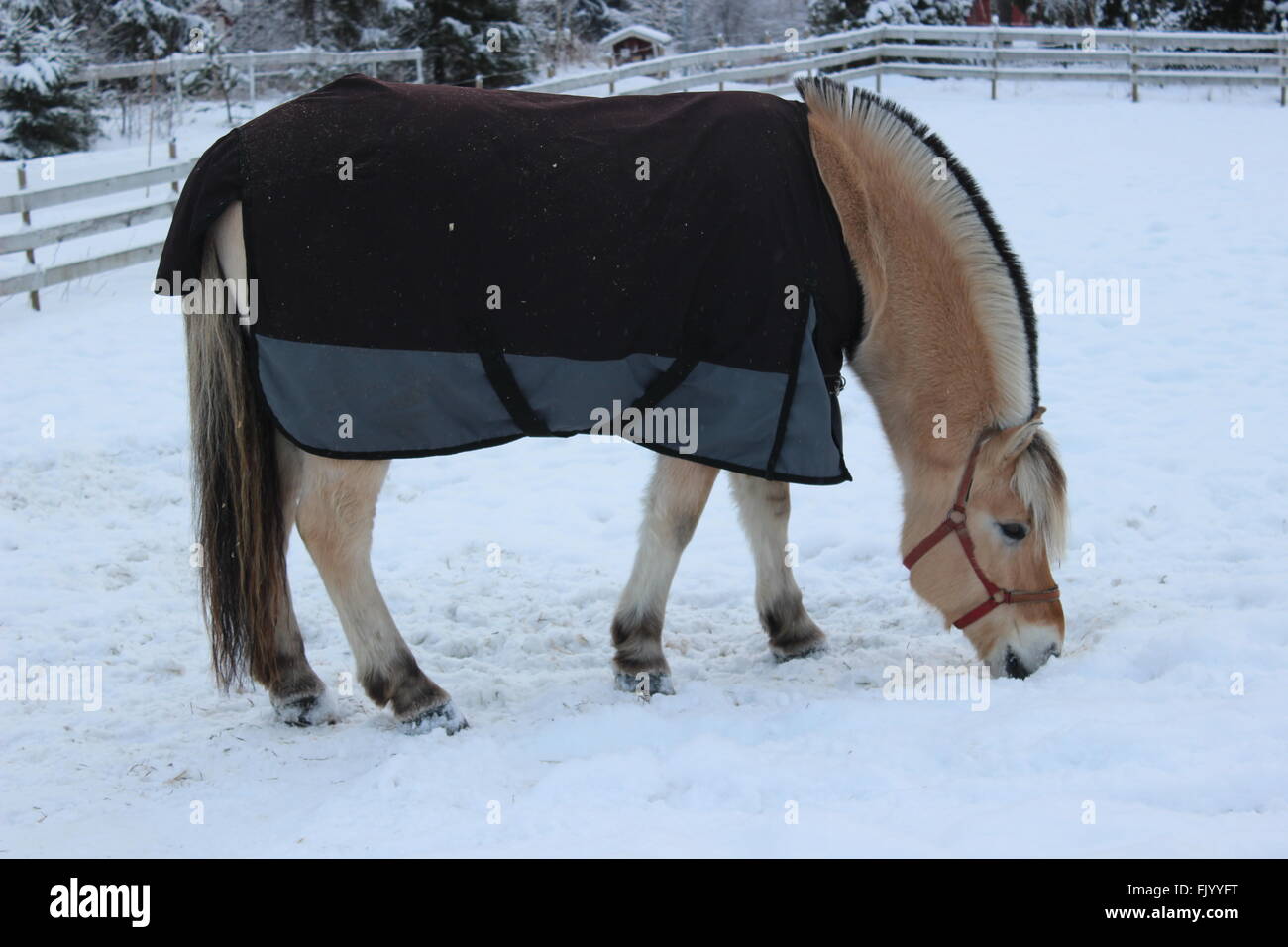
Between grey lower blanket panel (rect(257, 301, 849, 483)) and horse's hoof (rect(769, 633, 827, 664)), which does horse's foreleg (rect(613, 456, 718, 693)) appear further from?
horse's hoof (rect(769, 633, 827, 664))

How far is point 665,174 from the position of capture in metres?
3.63

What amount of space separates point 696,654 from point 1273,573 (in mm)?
2415

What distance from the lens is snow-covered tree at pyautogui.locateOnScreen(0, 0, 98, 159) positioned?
1447cm

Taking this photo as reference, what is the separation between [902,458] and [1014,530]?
460 mm

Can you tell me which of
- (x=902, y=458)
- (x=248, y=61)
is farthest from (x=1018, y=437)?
(x=248, y=61)

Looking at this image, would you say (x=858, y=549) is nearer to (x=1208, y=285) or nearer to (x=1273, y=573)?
(x=1273, y=573)

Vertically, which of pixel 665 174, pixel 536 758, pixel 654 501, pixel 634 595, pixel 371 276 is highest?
pixel 665 174

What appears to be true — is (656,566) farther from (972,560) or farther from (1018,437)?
(1018,437)

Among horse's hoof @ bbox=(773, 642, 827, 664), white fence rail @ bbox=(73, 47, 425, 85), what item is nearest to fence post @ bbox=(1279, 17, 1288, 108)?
white fence rail @ bbox=(73, 47, 425, 85)

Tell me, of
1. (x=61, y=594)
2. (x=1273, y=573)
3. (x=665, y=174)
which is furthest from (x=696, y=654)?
(x=61, y=594)

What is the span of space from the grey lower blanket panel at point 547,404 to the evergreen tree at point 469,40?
15074 millimetres

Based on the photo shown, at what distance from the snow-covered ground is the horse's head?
0.18 meters

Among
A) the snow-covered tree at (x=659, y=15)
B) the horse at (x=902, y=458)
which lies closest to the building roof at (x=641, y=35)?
the snow-covered tree at (x=659, y=15)
